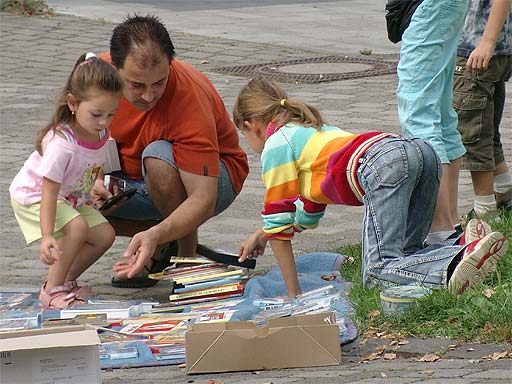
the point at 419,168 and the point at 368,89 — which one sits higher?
the point at 419,168

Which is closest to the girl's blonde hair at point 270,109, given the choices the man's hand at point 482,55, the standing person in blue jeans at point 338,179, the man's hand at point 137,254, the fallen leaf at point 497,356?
the standing person in blue jeans at point 338,179

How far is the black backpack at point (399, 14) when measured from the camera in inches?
234

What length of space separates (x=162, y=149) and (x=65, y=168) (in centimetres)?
51

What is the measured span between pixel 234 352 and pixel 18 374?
79 centimetres

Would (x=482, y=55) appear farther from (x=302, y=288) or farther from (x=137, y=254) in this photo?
(x=137, y=254)

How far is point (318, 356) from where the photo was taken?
411cm

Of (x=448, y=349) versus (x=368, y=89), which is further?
(x=368, y=89)

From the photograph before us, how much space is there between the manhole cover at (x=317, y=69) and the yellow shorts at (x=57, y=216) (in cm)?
549

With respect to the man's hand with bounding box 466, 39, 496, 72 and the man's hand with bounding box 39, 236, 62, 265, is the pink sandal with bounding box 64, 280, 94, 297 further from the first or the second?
the man's hand with bounding box 466, 39, 496, 72

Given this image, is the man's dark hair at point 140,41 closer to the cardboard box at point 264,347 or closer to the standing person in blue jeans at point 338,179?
the standing person in blue jeans at point 338,179

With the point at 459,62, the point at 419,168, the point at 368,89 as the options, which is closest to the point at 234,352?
the point at 419,168

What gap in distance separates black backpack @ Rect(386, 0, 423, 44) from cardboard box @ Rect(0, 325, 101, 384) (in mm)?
2906

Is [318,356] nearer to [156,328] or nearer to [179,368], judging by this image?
[179,368]

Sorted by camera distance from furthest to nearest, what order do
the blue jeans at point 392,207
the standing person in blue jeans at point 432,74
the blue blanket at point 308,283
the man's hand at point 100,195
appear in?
the standing person in blue jeans at point 432,74 → the man's hand at point 100,195 → the blue jeans at point 392,207 → the blue blanket at point 308,283
